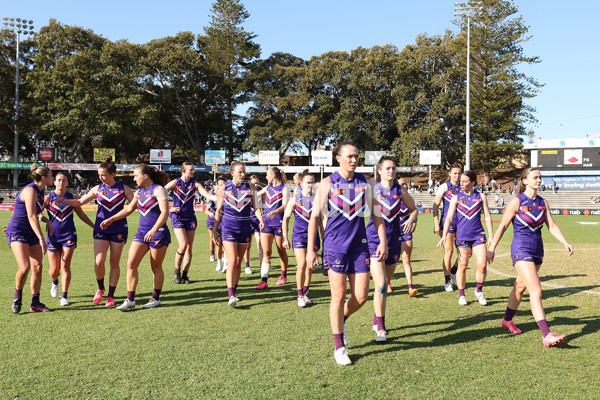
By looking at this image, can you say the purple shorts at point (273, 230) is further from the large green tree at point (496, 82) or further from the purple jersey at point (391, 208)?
the large green tree at point (496, 82)

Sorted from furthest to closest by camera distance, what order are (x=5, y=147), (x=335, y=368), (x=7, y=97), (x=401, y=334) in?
(x=5, y=147)
(x=7, y=97)
(x=401, y=334)
(x=335, y=368)

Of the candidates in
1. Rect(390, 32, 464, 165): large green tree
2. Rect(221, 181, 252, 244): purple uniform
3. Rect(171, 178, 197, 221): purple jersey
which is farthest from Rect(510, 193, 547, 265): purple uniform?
Rect(390, 32, 464, 165): large green tree

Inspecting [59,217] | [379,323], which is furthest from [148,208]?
[379,323]

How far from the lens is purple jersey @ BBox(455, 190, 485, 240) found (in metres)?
7.05

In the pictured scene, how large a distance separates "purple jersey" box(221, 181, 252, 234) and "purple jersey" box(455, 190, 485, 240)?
11.0ft

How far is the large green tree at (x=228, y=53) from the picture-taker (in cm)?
5744

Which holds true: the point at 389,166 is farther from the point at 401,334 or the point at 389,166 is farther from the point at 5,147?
the point at 5,147

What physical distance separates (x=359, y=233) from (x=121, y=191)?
160 inches

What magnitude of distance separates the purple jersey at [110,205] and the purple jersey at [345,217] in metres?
3.69

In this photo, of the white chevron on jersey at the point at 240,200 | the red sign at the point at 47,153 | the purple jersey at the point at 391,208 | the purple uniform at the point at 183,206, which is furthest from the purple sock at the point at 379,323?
the red sign at the point at 47,153

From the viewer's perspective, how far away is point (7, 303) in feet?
23.0

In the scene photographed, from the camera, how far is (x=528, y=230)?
5.41m

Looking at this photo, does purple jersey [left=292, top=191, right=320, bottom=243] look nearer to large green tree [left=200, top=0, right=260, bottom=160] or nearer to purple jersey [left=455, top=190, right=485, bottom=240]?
purple jersey [left=455, top=190, right=485, bottom=240]

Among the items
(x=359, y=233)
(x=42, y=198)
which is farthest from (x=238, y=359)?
(x=42, y=198)
